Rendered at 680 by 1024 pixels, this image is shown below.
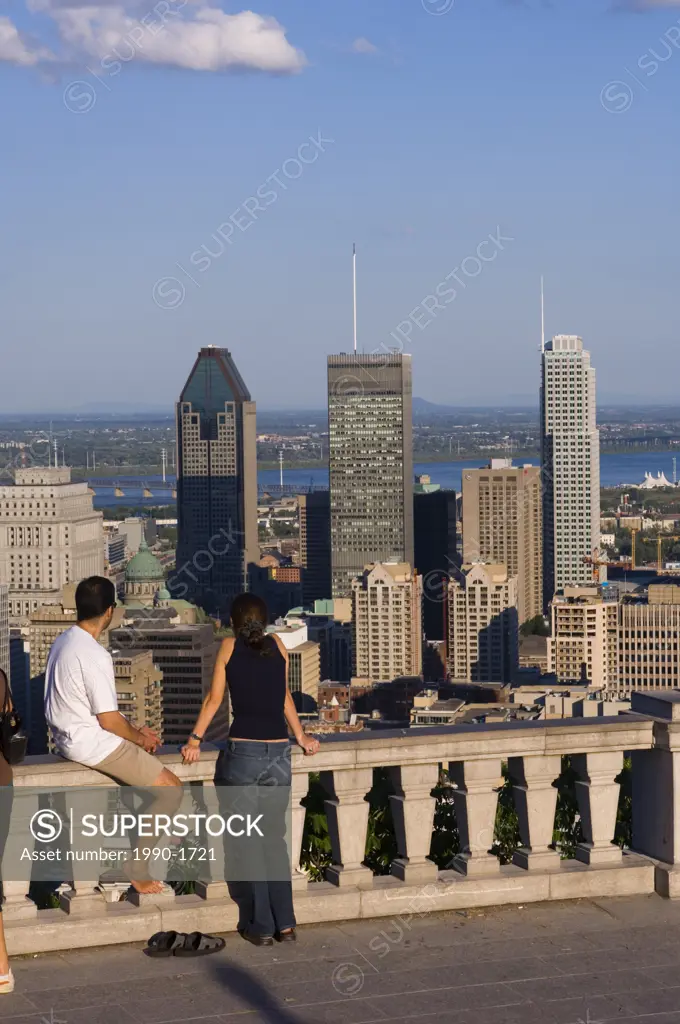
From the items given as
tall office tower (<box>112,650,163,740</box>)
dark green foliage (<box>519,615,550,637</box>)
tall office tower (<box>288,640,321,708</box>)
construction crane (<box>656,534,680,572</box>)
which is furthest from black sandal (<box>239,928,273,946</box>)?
construction crane (<box>656,534,680,572</box>)

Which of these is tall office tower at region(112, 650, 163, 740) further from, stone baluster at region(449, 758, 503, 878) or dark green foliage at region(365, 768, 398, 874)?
stone baluster at region(449, 758, 503, 878)

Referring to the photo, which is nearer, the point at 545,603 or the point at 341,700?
the point at 341,700

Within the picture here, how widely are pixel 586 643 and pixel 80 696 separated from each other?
271 feet

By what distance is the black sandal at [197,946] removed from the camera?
6.02 metres

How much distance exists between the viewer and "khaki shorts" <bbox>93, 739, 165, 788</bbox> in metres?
5.96

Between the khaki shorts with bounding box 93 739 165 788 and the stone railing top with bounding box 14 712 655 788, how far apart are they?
15 centimetres

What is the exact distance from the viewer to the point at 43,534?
133500 millimetres

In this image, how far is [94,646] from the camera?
233 inches

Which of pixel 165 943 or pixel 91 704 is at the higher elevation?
pixel 91 704

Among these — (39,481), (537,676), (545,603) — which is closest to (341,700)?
(537,676)

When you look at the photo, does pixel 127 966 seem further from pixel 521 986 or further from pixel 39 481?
pixel 39 481

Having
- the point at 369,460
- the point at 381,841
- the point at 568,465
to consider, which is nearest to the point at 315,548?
the point at 369,460

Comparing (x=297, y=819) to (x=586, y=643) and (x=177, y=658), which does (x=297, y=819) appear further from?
(x=586, y=643)

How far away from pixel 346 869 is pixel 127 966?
1000mm
